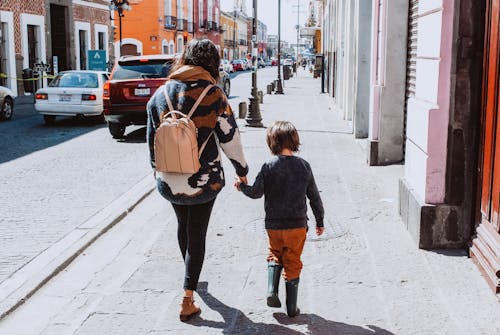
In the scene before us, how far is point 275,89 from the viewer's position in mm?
33688

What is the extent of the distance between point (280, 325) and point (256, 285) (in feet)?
2.61

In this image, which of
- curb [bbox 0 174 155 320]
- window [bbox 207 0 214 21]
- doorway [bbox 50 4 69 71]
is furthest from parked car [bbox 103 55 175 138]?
window [bbox 207 0 214 21]

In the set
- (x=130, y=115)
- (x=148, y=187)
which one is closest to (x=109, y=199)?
(x=148, y=187)

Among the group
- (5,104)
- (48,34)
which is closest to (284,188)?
(5,104)

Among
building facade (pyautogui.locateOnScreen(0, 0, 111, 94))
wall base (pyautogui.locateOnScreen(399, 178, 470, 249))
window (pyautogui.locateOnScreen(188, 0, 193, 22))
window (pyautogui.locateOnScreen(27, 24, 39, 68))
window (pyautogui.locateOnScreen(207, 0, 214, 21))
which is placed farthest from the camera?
window (pyautogui.locateOnScreen(207, 0, 214, 21))

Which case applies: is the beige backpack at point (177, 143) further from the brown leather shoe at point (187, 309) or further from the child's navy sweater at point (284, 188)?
the brown leather shoe at point (187, 309)

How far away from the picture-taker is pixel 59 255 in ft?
19.4

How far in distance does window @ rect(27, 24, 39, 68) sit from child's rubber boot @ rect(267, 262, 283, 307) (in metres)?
28.3

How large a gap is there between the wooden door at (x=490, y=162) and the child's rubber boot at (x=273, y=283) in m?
1.59

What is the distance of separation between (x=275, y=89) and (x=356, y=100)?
20.3 metres

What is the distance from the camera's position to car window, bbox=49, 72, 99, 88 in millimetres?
17406

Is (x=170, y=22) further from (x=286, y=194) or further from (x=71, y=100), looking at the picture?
(x=286, y=194)

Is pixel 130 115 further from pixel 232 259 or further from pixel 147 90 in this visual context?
pixel 232 259

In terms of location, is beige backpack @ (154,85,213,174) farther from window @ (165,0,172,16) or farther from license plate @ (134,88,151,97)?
window @ (165,0,172,16)
